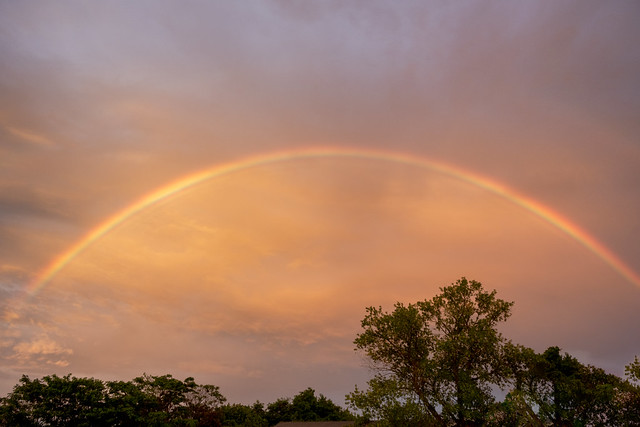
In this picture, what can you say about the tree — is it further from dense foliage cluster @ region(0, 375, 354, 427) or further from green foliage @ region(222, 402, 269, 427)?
green foliage @ region(222, 402, 269, 427)

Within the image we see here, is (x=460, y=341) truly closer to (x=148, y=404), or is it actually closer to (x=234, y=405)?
(x=148, y=404)

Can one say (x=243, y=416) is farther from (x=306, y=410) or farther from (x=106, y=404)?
(x=106, y=404)

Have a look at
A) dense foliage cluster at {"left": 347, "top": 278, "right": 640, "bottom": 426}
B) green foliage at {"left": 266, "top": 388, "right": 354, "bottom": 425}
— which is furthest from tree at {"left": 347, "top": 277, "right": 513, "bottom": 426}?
green foliage at {"left": 266, "top": 388, "right": 354, "bottom": 425}

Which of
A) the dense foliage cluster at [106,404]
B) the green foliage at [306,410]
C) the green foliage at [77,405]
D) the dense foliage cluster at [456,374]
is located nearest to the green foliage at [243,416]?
the green foliage at [306,410]

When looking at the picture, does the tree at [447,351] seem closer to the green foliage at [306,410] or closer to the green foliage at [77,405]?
the green foliage at [77,405]

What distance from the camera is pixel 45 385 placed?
2872 inches

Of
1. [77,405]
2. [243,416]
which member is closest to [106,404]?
[77,405]

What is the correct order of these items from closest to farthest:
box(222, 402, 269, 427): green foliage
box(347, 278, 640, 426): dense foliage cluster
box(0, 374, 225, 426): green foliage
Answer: box(347, 278, 640, 426): dense foliage cluster → box(0, 374, 225, 426): green foliage → box(222, 402, 269, 427): green foliage

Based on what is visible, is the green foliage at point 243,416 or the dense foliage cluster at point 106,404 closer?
the dense foliage cluster at point 106,404

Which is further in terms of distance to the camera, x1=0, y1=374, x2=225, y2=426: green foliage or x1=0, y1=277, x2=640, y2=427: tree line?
x1=0, y1=374, x2=225, y2=426: green foliage

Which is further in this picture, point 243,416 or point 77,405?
point 243,416

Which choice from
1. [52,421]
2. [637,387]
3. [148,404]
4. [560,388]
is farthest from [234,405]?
[637,387]

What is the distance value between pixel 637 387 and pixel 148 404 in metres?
64.6

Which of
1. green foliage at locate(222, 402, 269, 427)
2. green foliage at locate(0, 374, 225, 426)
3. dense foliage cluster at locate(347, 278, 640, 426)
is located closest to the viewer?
dense foliage cluster at locate(347, 278, 640, 426)
